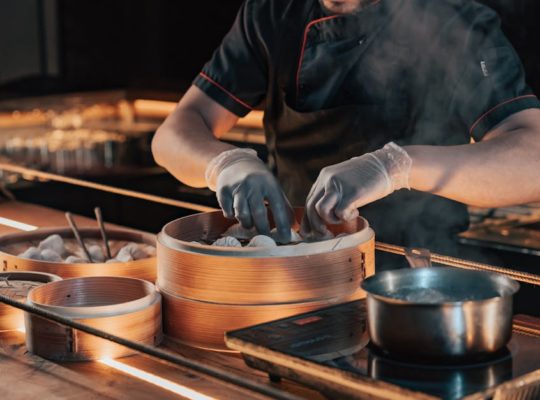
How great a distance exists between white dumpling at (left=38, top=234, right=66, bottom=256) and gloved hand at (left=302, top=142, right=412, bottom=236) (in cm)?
65

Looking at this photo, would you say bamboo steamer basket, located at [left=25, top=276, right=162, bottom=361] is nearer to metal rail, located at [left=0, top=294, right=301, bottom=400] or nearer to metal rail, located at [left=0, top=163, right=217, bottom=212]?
metal rail, located at [left=0, top=294, right=301, bottom=400]

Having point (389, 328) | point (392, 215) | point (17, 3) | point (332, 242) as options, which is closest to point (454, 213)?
point (392, 215)

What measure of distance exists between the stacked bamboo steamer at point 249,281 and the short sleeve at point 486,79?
0.86 m

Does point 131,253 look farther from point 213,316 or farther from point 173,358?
point 173,358

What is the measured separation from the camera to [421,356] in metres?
1.51

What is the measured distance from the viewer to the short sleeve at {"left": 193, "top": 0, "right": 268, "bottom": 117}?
121 inches

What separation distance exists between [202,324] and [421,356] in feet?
1.84

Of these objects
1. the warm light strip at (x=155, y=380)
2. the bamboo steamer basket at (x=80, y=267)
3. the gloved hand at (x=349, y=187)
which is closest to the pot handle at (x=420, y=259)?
the gloved hand at (x=349, y=187)

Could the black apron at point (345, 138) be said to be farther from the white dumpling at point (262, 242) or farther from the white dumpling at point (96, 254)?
the white dumpling at point (262, 242)

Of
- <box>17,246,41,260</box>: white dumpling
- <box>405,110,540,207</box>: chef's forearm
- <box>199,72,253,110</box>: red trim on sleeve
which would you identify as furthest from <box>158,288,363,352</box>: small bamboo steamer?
<box>199,72,253,110</box>: red trim on sleeve

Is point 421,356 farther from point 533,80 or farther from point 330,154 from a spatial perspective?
point 533,80

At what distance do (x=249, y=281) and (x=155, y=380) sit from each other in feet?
0.87

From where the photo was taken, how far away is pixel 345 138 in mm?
2980

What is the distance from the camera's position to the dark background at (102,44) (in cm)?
556
